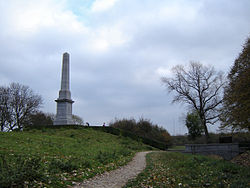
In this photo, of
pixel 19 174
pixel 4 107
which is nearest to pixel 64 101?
pixel 4 107

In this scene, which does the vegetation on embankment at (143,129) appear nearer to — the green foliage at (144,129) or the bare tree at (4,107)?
the green foliage at (144,129)

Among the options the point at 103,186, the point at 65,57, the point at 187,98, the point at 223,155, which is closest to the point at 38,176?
the point at 103,186

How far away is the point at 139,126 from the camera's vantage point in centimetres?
5112

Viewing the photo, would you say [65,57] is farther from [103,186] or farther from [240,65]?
[103,186]

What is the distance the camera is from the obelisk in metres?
34.4

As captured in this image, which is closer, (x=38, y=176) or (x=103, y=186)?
(x=38, y=176)

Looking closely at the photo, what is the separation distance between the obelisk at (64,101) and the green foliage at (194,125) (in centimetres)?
2082

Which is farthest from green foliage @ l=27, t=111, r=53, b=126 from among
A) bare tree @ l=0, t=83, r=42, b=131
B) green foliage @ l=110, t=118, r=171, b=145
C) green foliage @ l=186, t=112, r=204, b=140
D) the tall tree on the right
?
the tall tree on the right

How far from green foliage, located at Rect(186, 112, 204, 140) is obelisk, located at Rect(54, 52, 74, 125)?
20.8 metres

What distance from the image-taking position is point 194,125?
1470 inches

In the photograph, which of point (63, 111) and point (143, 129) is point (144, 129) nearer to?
point (143, 129)

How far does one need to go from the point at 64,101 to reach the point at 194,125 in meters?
22.7

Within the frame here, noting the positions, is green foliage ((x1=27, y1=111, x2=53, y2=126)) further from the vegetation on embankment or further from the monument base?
the vegetation on embankment

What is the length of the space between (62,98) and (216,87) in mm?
25933
